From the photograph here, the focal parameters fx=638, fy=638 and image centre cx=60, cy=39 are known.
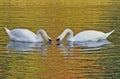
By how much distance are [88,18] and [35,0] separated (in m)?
15.1

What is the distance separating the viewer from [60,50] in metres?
22.8

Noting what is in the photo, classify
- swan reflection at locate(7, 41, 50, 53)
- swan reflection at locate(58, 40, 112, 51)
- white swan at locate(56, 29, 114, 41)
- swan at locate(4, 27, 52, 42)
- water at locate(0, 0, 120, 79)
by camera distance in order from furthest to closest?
white swan at locate(56, 29, 114, 41) < swan at locate(4, 27, 52, 42) < swan reflection at locate(58, 40, 112, 51) < swan reflection at locate(7, 41, 50, 53) < water at locate(0, 0, 120, 79)

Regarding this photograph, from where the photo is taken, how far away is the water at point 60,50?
18375mm

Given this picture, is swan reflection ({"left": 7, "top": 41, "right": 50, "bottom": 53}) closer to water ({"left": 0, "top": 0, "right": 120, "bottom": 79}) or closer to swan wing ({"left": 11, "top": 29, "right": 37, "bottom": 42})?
water ({"left": 0, "top": 0, "right": 120, "bottom": 79})

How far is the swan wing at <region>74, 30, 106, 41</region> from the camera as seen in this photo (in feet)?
84.5

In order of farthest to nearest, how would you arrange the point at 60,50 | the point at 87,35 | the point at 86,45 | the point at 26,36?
the point at 87,35 < the point at 26,36 < the point at 86,45 < the point at 60,50

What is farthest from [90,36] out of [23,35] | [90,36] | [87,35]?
[23,35]

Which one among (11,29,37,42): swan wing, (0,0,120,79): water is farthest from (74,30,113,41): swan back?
(11,29,37,42): swan wing

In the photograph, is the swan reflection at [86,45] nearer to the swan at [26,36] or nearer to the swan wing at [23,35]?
the swan at [26,36]

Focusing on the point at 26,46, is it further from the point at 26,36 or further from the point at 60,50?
the point at 60,50

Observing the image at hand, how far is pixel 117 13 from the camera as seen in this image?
36875mm

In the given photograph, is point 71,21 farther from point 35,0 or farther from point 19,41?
point 35,0

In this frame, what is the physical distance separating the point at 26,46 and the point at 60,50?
1.84 m

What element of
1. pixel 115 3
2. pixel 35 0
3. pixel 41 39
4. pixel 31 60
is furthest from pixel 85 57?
pixel 35 0
